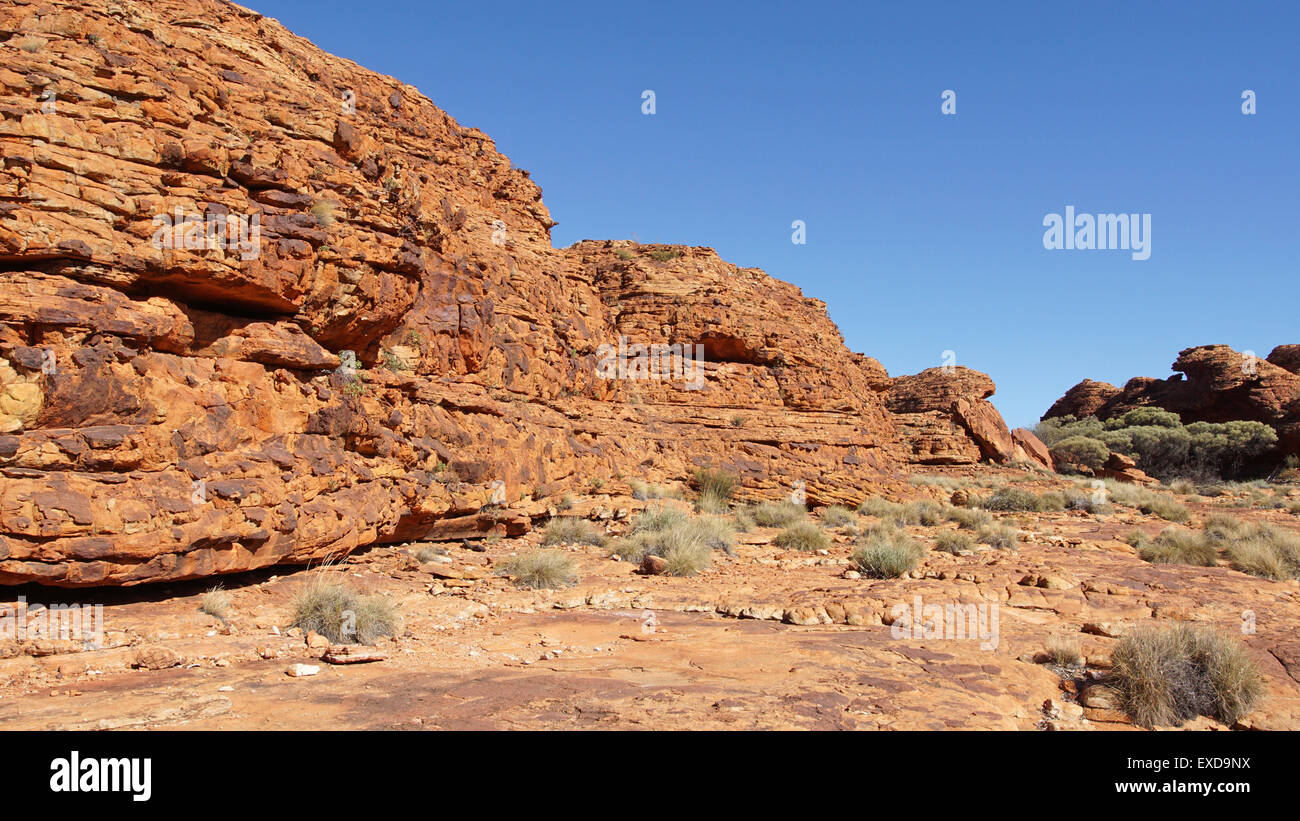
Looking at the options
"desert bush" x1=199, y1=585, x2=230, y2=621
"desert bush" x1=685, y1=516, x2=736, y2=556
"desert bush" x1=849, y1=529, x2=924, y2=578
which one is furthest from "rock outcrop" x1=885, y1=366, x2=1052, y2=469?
"desert bush" x1=199, y1=585, x2=230, y2=621

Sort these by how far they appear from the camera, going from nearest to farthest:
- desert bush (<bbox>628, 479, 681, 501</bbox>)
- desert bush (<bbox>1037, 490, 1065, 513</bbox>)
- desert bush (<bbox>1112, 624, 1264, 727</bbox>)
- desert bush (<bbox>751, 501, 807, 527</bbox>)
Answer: desert bush (<bbox>1112, 624, 1264, 727</bbox>) → desert bush (<bbox>628, 479, 681, 501</bbox>) → desert bush (<bbox>751, 501, 807, 527</bbox>) → desert bush (<bbox>1037, 490, 1065, 513</bbox>)

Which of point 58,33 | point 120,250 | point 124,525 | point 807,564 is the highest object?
point 58,33

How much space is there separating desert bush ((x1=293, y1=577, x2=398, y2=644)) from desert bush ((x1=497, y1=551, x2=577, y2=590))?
279 cm

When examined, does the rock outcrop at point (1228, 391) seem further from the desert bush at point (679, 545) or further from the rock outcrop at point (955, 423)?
the desert bush at point (679, 545)

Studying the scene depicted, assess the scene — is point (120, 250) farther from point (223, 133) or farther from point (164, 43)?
point (164, 43)

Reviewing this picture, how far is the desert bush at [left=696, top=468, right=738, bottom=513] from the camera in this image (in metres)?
18.7

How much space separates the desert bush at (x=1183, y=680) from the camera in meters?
5.69

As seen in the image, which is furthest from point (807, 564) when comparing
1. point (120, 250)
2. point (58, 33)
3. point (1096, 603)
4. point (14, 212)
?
point (58, 33)

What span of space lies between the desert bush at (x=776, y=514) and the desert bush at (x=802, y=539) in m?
1.84

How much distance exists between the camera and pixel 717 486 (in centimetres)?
1933

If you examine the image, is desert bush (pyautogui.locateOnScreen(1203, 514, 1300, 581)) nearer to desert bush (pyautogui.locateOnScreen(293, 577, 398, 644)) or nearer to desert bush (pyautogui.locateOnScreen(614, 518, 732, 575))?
desert bush (pyautogui.locateOnScreen(614, 518, 732, 575))

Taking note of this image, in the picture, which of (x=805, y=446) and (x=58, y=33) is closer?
(x=58, y=33)

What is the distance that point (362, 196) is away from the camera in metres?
10.4
